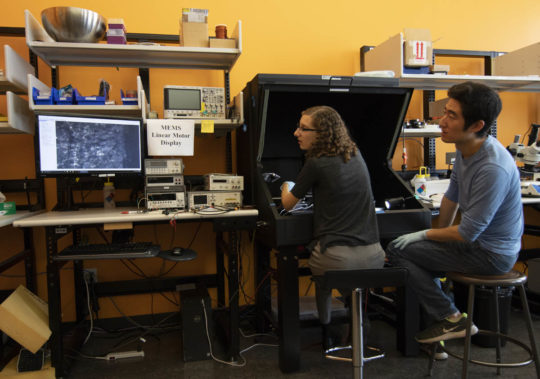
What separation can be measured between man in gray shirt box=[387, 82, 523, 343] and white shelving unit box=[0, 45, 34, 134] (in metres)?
2.02

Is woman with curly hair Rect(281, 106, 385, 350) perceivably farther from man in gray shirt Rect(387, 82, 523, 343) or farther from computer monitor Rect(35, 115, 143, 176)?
computer monitor Rect(35, 115, 143, 176)

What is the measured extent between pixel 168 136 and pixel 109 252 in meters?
0.70

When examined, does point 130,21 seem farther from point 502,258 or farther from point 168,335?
point 502,258

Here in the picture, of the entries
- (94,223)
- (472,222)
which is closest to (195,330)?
(94,223)

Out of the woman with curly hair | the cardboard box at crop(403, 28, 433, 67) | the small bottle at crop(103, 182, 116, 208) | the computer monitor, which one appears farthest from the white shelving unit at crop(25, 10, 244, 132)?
the cardboard box at crop(403, 28, 433, 67)

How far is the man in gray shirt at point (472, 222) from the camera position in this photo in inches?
59.1

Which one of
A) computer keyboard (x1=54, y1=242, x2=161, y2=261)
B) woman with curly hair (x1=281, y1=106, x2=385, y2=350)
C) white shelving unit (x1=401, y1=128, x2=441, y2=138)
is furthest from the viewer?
white shelving unit (x1=401, y1=128, x2=441, y2=138)

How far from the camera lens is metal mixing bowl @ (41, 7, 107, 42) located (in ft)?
6.56

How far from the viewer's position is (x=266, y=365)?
1973 millimetres

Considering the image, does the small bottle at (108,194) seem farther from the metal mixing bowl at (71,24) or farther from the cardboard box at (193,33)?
the cardboard box at (193,33)

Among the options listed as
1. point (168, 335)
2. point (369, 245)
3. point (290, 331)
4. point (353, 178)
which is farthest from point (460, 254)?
point (168, 335)

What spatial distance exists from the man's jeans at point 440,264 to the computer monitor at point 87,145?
1.48 metres

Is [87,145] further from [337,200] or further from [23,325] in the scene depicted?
[337,200]

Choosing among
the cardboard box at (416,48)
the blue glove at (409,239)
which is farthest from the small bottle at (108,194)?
the cardboard box at (416,48)
